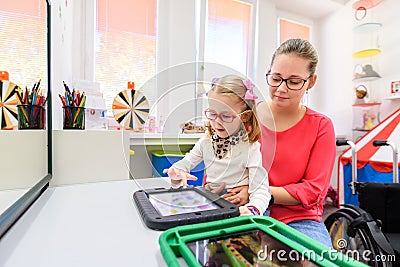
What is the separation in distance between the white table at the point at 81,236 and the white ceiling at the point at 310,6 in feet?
8.59

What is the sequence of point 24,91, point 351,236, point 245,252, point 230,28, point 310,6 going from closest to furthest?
point 245,252
point 24,91
point 351,236
point 230,28
point 310,6

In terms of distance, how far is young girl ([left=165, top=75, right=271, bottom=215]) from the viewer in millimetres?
487

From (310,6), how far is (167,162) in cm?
274

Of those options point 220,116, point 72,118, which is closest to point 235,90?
point 220,116

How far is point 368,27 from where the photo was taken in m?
2.15

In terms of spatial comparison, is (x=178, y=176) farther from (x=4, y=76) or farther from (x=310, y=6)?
(x=310, y=6)

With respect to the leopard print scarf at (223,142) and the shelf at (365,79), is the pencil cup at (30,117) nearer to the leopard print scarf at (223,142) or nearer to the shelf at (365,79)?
the leopard print scarf at (223,142)

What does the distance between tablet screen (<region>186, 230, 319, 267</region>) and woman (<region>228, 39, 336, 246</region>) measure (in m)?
0.32

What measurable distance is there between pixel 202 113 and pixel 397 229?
1142 millimetres

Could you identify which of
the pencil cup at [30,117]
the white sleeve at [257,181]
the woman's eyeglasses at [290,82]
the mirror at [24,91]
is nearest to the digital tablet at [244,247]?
the white sleeve at [257,181]

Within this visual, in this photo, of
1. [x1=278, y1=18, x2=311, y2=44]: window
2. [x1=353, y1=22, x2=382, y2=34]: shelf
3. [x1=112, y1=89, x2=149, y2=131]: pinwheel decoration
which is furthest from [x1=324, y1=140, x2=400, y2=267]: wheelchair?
[x1=278, y1=18, x2=311, y2=44]: window

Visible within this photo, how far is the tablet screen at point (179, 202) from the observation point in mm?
392

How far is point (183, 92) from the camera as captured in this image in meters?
0.50

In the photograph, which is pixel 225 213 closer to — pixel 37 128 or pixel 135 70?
Result: pixel 37 128
